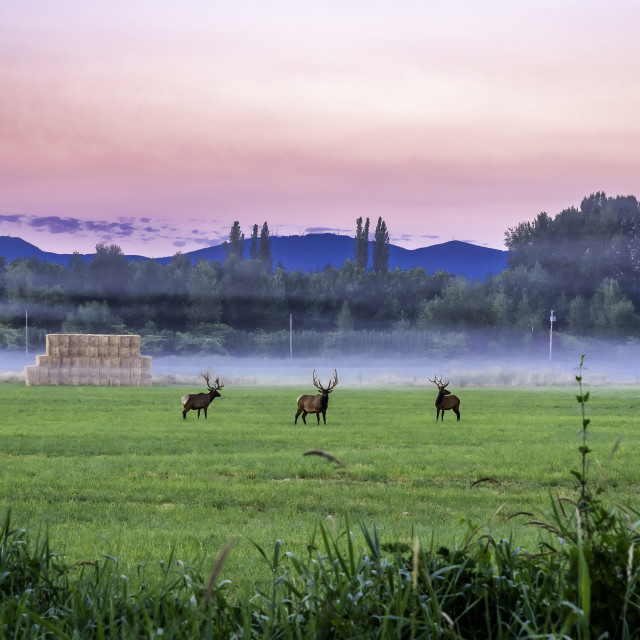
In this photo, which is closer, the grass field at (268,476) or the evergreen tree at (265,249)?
the grass field at (268,476)

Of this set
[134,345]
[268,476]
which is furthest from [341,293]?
[268,476]

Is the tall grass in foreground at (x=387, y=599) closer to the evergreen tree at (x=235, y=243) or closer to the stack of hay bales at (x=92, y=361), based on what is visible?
the stack of hay bales at (x=92, y=361)

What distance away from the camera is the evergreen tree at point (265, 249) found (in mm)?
127250

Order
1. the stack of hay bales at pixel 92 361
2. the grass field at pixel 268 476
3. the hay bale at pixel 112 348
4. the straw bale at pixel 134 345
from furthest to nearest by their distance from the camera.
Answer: the straw bale at pixel 134 345 → the hay bale at pixel 112 348 → the stack of hay bales at pixel 92 361 → the grass field at pixel 268 476

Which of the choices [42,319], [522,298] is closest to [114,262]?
[42,319]

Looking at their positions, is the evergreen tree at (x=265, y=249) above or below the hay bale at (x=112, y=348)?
above

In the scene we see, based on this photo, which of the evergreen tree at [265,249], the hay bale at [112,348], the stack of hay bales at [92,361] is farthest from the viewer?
the evergreen tree at [265,249]

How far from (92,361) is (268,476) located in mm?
47603

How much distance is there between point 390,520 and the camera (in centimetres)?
1111

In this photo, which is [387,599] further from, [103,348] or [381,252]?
[381,252]

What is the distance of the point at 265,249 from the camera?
129125mm

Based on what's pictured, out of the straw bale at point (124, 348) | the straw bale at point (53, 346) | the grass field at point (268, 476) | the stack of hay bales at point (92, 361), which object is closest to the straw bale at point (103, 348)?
the stack of hay bales at point (92, 361)

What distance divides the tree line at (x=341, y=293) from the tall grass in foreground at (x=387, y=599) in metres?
103

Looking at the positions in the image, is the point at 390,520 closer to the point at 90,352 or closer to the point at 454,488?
the point at 454,488
